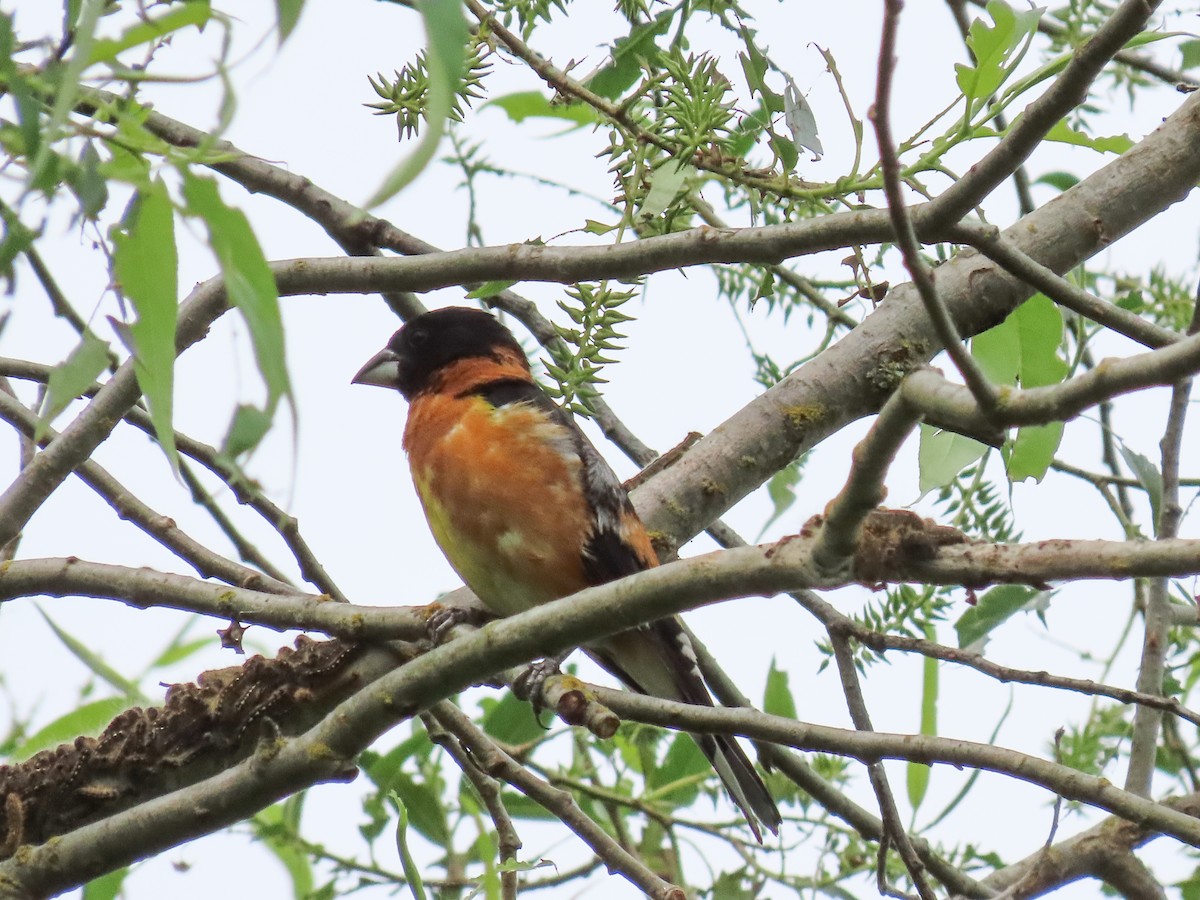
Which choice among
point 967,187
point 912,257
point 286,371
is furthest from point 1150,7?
point 286,371

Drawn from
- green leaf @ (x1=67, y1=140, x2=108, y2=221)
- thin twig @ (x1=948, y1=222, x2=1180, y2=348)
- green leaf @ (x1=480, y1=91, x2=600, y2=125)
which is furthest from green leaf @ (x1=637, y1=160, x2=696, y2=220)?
green leaf @ (x1=67, y1=140, x2=108, y2=221)

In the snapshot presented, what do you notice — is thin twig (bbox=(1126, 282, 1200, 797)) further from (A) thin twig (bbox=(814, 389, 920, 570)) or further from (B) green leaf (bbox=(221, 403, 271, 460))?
(B) green leaf (bbox=(221, 403, 271, 460))

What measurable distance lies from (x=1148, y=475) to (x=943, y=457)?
2.09ft

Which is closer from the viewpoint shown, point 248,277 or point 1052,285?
point 248,277

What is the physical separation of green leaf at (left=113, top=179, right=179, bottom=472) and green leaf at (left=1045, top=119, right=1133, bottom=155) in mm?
2043

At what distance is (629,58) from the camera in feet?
11.1

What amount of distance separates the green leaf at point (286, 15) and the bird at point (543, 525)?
252 cm

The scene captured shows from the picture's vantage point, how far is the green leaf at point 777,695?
432 cm

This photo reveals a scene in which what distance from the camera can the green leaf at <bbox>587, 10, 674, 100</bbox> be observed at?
335cm

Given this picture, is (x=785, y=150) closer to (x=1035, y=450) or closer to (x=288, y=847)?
(x=1035, y=450)

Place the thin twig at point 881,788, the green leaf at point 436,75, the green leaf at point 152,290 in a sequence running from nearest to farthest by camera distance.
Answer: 1. the green leaf at point 436,75
2. the green leaf at point 152,290
3. the thin twig at point 881,788

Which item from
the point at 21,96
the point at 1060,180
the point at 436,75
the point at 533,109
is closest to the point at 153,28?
the point at 21,96

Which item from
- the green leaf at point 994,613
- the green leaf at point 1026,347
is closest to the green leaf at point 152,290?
the green leaf at point 1026,347

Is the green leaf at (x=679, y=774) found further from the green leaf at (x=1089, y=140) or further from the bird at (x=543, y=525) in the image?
the green leaf at (x=1089, y=140)
